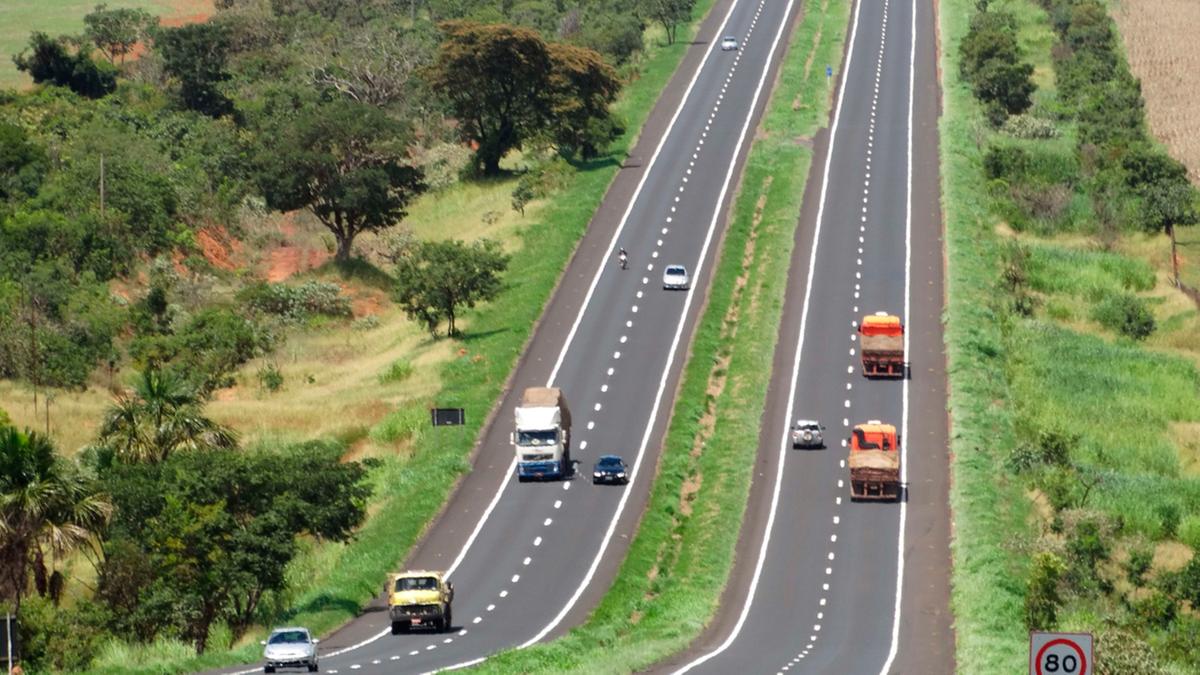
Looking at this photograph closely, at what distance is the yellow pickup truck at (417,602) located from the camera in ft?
208

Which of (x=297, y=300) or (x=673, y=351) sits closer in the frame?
(x=673, y=351)

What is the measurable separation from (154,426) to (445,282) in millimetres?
34184

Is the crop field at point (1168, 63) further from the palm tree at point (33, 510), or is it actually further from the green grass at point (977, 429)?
the palm tree at point (33, 510)

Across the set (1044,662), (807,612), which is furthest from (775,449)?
(1044,662)

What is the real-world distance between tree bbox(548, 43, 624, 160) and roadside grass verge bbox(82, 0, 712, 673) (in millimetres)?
1715

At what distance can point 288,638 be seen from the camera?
5306 centimetres

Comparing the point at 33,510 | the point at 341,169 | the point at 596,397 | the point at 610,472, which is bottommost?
the point at 596,397

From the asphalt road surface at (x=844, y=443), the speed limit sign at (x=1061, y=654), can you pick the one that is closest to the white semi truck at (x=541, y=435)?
the asphalt road surface at (x=844, y=443)

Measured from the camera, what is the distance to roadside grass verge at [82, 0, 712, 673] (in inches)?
2557

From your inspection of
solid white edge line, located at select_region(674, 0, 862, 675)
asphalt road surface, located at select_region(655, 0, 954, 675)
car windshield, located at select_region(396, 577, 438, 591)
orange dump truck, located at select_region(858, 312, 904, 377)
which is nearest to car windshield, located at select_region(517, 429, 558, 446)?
asphalt road surface, located at select_region(655, 0, 954, 675)

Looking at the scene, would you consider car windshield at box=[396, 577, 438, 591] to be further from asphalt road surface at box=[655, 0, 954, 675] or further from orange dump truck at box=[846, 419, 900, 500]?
orange dump truck at box=[846, 419, 900, 500]

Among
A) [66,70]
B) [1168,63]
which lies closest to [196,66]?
[66,70]

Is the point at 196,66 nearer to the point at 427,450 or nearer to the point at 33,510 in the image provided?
the point at 427,450

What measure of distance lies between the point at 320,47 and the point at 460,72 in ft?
116
